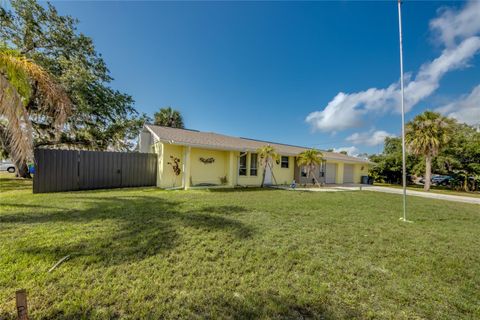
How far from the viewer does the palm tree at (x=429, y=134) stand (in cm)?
1716

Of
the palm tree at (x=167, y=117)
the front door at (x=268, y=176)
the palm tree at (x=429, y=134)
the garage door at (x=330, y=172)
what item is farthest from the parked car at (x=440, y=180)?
the palm tree at (x=167, y=117)

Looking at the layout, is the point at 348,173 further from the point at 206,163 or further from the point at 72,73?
the point at 72,73

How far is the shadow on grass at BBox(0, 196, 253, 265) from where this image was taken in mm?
3497

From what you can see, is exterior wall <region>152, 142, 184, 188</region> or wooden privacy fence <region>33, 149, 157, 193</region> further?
exterior wall <region>152, 142, 184, 188</region>

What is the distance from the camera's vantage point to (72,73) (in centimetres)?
1257

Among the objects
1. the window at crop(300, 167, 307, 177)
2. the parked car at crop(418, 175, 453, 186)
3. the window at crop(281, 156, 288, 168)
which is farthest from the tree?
the parked car at crop(418, 175, 453, 186)

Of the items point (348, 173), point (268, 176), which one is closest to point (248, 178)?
point (268, 176)

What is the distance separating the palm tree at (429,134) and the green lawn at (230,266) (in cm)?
1503

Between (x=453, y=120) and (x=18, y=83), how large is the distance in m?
27.2

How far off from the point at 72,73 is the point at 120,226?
1295cm

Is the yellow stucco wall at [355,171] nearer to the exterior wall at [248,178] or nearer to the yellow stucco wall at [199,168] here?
the exterior wall at [248,178]

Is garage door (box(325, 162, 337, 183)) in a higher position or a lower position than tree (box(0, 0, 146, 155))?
lower

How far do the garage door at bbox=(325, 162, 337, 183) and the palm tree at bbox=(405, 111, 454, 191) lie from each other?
6.78 metres

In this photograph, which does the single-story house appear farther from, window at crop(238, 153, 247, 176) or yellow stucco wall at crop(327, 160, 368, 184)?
yellow stucco wall at crop(327, 160, 368, 184)
